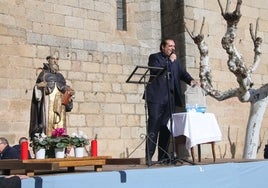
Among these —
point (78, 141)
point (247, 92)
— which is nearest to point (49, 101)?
point (78, 141)

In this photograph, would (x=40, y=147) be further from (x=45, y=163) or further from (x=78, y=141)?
(x=45, y=163)

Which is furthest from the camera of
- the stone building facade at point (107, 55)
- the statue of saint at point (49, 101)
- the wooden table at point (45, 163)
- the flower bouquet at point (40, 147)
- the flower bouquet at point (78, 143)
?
the stone building facade at point (107, 55)

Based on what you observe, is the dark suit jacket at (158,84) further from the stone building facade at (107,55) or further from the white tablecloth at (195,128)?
the stone building facade at (107,55)

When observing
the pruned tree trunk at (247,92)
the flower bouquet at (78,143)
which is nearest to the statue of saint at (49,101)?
the flower bouquet at (78,143)

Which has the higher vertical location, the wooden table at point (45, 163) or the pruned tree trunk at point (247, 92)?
the pruned tree trunk at point (247, 92)

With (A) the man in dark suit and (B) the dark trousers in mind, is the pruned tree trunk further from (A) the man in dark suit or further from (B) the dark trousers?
(B) the dark trousers

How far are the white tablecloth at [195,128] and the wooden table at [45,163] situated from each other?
1.33 m

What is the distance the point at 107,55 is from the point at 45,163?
5.54 m

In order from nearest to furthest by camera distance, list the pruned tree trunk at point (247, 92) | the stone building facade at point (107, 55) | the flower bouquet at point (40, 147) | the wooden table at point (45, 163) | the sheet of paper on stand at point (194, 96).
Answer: the wooden table at point (45, 163) → the flower bouquet at point (40, 147) → the pruned tree trunk at point (247, 92) → the stone building facade at point (107, 55) → the sheet of paper on stand at point (194, 96)

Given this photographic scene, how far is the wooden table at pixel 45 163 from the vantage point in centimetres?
420

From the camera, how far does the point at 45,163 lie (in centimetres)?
420

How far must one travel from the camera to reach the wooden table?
4202mm

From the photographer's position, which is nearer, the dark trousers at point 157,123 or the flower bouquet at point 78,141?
the flower bouquet at point 78,141

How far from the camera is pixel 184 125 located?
18.9ft
